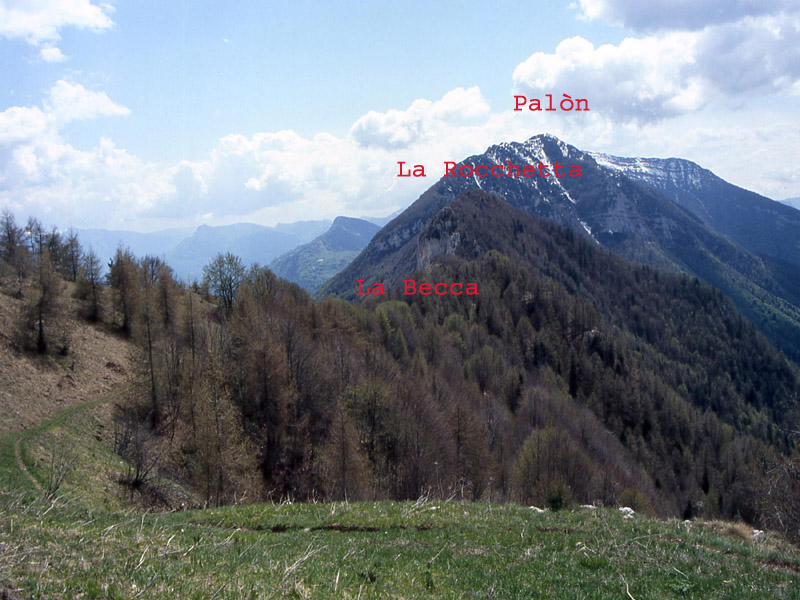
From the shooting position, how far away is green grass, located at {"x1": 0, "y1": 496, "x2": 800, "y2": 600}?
882 cm

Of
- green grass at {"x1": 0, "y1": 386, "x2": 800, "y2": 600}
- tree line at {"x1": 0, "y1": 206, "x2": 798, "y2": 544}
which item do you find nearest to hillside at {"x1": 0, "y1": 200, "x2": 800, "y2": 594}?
tree line at {"x1": 0, "y1": 206, "x2": 798, "y2": 544}

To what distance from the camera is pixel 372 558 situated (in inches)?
483

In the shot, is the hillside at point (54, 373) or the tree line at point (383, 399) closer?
the hillside at point (54, 373)

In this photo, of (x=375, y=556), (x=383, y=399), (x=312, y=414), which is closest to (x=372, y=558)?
(x=375, y=556)

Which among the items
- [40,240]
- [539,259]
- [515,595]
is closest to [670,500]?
[515,595]

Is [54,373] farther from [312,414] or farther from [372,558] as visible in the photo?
[372,558]

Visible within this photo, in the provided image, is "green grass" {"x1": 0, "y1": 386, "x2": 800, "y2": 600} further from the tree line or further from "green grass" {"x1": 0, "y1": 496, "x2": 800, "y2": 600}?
the tree line

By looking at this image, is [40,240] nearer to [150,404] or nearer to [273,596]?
[150,404]

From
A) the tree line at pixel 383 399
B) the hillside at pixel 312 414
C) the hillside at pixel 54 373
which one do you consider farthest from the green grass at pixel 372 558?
the hillside at pixel 54 373

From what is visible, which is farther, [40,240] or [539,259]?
[539,259]

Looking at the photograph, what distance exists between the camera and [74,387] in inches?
1570

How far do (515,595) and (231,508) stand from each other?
43.4 ft

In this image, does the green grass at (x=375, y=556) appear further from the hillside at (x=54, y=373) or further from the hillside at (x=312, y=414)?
the hillside at (x=54, y=373)

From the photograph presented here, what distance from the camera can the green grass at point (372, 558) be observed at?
8.82 m
